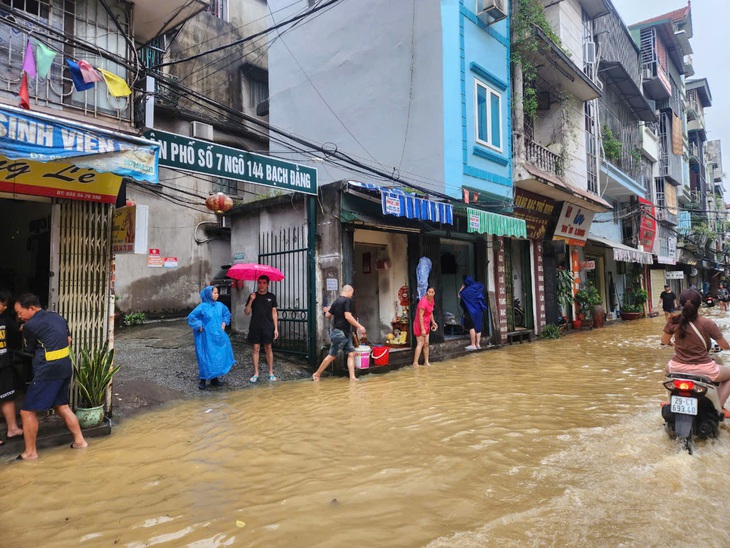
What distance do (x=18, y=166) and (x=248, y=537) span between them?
15.1 feet

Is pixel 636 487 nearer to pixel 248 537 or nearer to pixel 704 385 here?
pixel 704 385

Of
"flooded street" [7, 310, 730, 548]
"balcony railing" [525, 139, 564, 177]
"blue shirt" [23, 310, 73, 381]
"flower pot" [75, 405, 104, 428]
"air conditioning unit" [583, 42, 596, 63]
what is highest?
"air conditioning unit" [583, 42, 596, 63]

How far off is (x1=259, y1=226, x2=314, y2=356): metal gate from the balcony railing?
811 centimetres

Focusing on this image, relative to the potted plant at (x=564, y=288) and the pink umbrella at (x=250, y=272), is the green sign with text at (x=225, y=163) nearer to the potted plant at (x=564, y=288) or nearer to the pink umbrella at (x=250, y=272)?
the pink umbrella at (x=250, y=272)

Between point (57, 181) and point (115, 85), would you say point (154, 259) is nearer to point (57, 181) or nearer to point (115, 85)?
point (57, 181)

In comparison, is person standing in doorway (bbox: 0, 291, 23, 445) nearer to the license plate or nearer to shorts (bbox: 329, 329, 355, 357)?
shorts (bbox: 329, 329, 355, 357)

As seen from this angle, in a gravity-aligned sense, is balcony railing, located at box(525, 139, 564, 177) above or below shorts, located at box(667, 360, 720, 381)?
Answer: above

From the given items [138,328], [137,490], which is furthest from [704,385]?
[138,328]

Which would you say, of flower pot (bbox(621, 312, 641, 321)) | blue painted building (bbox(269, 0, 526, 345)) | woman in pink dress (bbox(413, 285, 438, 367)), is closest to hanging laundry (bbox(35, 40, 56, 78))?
blue painted building (bbox(269, 0, 526, 345))

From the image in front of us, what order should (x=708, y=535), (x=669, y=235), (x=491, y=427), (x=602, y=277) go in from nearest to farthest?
(x=708, y=535), (x=491, y=427), (x=602, y=277), (x=669, y=235)

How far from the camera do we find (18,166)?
502 centimetres

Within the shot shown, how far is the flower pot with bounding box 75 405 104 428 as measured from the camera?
5.34 meters

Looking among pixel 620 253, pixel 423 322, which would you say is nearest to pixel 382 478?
pixel 423 322

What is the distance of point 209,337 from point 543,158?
1204 cm
